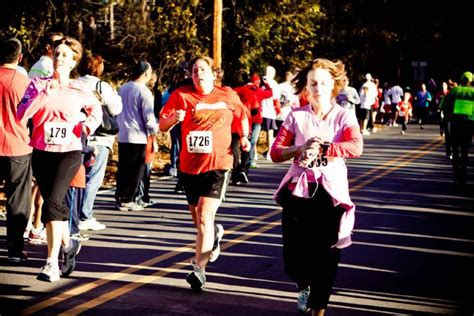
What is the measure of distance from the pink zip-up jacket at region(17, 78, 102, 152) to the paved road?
3.78ft

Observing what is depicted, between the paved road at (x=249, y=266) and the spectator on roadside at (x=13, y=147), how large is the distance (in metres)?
0.28

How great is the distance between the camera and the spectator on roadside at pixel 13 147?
8906 millimetres

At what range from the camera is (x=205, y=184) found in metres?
8.13

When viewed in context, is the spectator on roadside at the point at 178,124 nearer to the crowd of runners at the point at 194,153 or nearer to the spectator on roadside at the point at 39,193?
the crowd of runners at the point at 194,153

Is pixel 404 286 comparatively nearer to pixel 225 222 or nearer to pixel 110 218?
pixel 225 222

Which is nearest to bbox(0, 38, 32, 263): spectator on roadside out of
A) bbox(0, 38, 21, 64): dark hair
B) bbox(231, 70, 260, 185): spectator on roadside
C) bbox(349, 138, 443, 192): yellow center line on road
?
bbox(0, 38, 21, 64): dark hair

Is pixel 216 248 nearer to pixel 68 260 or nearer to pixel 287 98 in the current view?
pixel 68 260

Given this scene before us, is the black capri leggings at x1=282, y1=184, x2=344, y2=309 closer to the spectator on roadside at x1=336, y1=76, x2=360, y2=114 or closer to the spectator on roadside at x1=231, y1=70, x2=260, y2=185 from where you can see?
the spectator on roadside at x1=231, y1=70, x2=260, y2=185

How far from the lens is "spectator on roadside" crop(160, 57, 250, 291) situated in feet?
26.6

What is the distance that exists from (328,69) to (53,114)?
2.45 meters

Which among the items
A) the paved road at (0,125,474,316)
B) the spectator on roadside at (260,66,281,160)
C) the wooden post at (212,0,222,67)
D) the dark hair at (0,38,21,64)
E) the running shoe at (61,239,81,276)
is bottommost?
the paved road at (0,125,474,316)

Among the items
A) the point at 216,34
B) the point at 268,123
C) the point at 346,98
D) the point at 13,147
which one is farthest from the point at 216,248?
the point at 216,34

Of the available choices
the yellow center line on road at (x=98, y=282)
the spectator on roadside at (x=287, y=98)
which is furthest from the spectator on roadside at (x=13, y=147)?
the spectator on roadside at (x=287, y=98)

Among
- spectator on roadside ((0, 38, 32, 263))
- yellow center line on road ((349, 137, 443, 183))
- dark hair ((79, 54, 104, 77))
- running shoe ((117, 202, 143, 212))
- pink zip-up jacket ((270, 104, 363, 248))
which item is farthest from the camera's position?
yellow center line on road ((349, 137, 443, 183))
